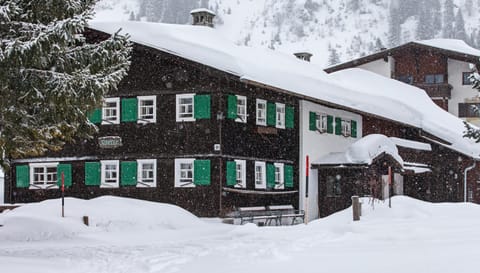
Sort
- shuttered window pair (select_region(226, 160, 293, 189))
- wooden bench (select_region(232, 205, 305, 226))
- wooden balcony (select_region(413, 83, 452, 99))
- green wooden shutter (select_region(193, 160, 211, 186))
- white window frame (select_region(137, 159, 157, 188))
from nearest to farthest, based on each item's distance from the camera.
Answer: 1. green wooden shutter (select_region(193, 160, 211, 186))
2. wooden bench (select_region(232, 205, 305, 226))
3. shuttered window pair (select_region(226, 160, 293, 189))
4. white window frame (select_region(137, 159, 157, 188))
5. wooden balcony (select_region(413, 83, 452, 99))

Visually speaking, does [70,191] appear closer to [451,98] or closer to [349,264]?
[349,264]

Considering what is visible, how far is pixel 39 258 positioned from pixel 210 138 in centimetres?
1277

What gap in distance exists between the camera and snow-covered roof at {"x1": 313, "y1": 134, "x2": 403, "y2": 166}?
3111cm

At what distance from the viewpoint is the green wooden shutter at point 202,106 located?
26.4 metres

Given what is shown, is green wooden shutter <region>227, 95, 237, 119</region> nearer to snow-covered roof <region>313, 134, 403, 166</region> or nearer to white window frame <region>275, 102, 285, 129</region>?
white window frame <region>275, 102, 285, 129</region>

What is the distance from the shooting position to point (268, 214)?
2797cm

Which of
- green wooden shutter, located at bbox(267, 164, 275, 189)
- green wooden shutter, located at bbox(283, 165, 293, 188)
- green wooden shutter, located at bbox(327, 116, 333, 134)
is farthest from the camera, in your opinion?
green wooden shutter, located at bbox(327, 116, 333, 134)

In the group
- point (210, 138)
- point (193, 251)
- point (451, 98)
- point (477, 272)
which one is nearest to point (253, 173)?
point (210, 138)

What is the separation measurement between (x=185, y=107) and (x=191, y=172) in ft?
7.68

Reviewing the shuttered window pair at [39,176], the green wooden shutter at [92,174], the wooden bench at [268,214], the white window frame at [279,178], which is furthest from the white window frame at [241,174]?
the shuttered window pair at [39,176]

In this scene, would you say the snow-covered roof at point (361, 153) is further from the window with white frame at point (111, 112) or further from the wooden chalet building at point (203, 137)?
the window with white frame at point (111, 112)

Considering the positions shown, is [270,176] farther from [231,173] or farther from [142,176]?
[142,176]

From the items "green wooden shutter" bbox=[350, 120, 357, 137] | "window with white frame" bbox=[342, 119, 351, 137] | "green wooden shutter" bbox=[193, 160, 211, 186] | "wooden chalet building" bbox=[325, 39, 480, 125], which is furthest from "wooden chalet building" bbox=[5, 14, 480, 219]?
"wooden chalet building" bbox=[325, 39, 480, 125]

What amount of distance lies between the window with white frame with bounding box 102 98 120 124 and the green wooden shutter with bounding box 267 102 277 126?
5677mm
